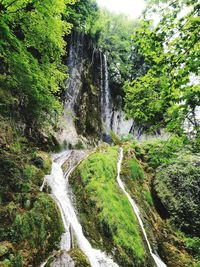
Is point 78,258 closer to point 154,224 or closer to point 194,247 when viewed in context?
point 154,224

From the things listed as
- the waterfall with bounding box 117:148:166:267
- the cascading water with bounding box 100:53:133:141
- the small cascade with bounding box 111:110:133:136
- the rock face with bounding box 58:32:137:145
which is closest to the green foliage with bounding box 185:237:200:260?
the waterfall with bounding box 117:148:166:267

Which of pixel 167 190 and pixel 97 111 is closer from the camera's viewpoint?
pixel 167 190

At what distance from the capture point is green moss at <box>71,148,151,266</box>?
26.9 feet

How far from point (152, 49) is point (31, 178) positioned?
5468mm

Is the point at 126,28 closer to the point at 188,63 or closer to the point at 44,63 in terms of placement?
the point at 44,63

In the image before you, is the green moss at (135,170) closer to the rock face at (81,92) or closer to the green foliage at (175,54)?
the rock face at (81,92)

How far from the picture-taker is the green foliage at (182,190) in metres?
12.2

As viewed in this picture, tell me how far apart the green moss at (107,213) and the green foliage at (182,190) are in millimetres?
3126

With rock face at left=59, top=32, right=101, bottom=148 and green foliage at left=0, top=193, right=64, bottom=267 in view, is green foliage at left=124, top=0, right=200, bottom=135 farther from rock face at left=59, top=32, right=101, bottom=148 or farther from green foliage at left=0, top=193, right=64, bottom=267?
rock face at left=59, top=32, right=101, bottom=148

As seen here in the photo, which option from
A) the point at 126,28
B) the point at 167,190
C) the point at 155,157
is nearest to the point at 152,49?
the point at 155,157

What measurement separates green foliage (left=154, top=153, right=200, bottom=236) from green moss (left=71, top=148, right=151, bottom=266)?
10.3ft

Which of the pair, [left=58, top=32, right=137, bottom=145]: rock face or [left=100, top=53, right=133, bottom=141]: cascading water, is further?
[left=100, top=53, right=133, bottom=141]: cascading water

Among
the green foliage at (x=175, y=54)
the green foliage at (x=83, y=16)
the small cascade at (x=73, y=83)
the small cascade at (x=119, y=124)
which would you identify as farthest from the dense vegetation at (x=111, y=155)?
the small cascade at (x=119, y=124)

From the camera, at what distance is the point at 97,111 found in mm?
22438
